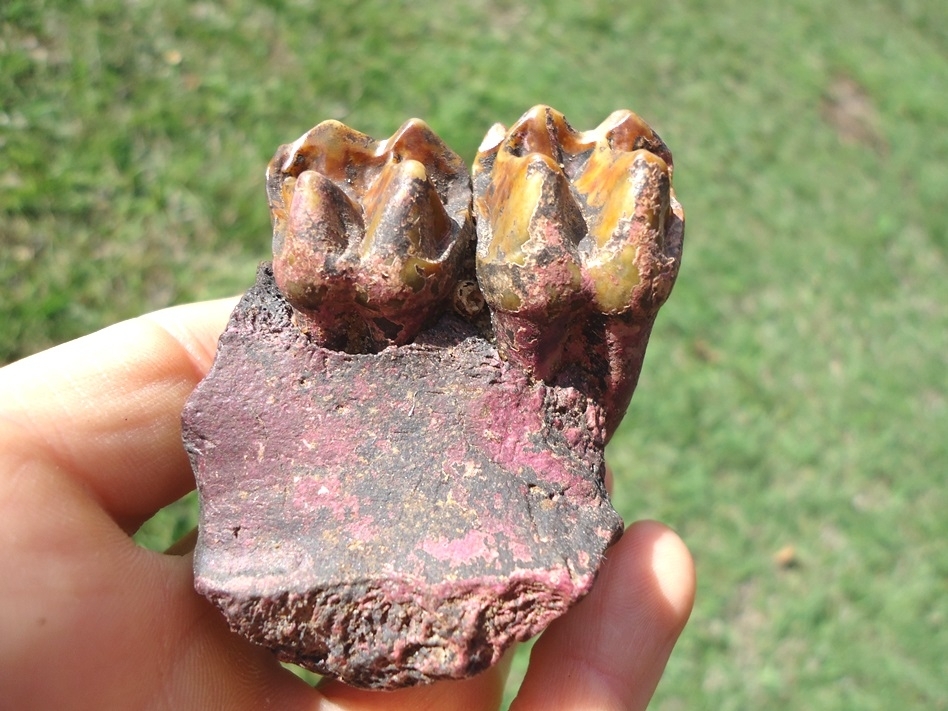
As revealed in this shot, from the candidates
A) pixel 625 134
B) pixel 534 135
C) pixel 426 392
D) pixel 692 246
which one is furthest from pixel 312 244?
pixel 692 246

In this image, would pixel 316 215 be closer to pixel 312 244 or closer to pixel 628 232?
pixel 312 244

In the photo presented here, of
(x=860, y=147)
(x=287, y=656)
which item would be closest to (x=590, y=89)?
(x=860, y=147)

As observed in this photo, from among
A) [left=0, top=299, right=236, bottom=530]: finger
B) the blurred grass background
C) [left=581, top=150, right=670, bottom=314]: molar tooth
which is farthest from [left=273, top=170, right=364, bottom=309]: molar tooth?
the blurred grass background

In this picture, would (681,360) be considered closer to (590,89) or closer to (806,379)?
(806,379)

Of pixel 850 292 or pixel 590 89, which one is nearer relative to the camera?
pixel 850 292

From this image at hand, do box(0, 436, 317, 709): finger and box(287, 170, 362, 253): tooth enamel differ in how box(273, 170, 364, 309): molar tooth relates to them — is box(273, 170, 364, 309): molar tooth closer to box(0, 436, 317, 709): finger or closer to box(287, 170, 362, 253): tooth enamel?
box(287, 170, 362, 253): tooth enamel

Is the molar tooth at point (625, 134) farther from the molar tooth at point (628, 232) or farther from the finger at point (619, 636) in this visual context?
the finger at point (619, 636)
